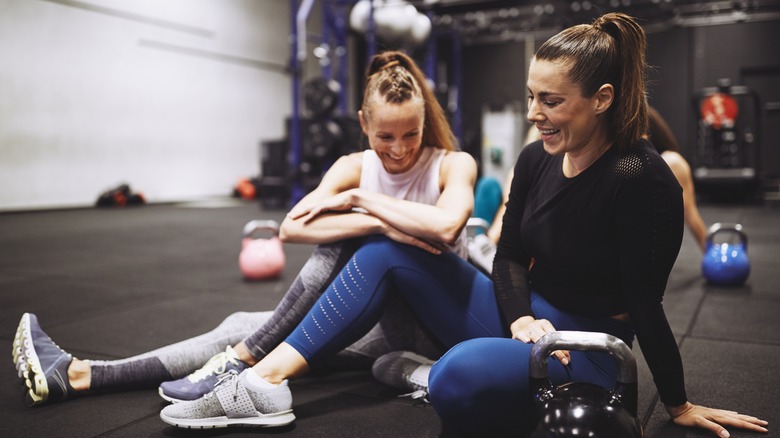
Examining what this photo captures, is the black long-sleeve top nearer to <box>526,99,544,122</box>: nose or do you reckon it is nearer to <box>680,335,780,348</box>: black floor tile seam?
<box>526,99,544,122</box>: nose

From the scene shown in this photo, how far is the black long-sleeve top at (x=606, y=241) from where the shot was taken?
1123 mm

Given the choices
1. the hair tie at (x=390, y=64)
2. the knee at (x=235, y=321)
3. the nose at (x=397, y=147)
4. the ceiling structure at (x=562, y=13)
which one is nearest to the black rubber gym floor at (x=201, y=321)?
the knee at (x=235, y=321)

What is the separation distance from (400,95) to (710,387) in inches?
42.6

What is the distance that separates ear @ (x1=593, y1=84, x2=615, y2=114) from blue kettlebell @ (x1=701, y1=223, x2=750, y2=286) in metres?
2.01

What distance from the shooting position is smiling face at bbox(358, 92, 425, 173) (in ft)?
5.03

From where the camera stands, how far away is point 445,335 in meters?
1.44

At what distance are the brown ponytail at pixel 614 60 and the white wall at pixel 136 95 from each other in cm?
727

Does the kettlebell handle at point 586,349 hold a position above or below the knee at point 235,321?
above

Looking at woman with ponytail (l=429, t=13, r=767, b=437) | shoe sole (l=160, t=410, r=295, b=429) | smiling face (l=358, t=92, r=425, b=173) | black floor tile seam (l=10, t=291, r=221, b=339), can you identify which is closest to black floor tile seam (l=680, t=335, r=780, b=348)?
woman with ponytail (l=429, t=13, r=767, b=437)

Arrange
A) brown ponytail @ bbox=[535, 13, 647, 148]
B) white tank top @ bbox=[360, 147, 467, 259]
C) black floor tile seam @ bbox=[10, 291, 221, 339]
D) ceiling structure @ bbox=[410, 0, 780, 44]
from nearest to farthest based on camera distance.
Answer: brown ponytail @ bbox=[535, 13, 647, 148] → white tank top @ bbox=[360, 147, 467, 259] → black floor tile seam @ bbox=[10, 291, 221, 339] → ceiling structure @ bbox=[410, 0, 780, 44]

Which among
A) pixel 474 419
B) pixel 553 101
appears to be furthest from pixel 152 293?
pixel 553 101

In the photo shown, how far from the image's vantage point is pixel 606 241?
118 centimetres

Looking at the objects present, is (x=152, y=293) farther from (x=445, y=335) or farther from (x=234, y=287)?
(x=445, y=335)

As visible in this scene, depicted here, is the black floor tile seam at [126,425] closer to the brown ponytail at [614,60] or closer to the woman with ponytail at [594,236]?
the woman with ponytail at [594,236]
